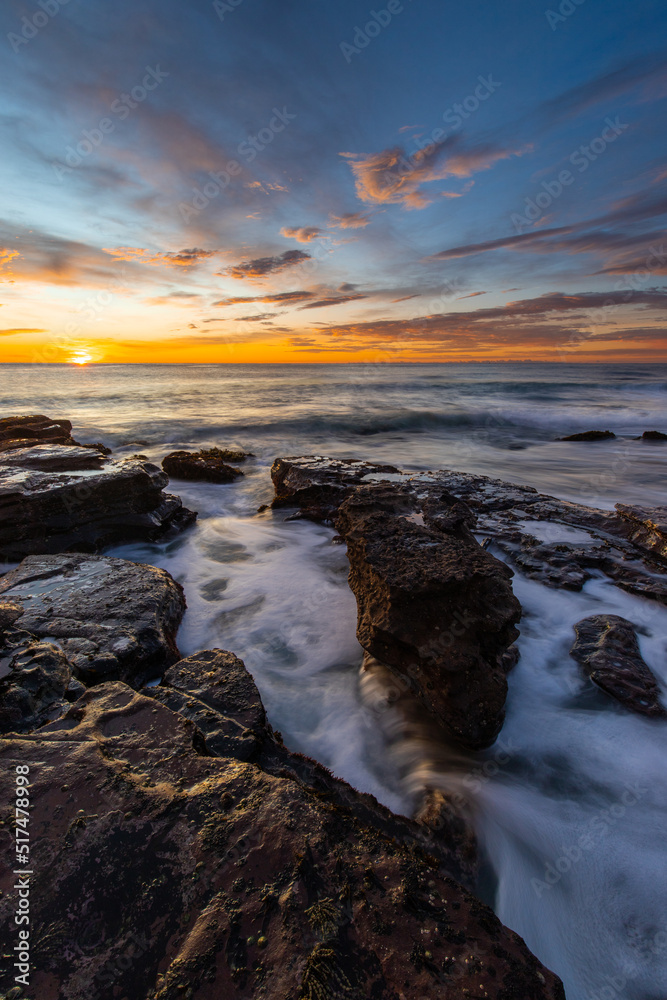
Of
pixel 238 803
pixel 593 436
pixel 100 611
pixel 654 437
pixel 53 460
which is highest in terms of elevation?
pixel 53 460

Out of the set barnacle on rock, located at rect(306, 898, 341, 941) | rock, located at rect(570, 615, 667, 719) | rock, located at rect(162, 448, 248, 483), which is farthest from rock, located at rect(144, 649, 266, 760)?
rock, located at rect(162, 448, 248, 483)

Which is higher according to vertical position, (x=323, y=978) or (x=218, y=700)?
(x=323, y=978)

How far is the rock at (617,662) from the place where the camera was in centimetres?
313

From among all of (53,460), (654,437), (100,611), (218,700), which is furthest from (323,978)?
(654,437)

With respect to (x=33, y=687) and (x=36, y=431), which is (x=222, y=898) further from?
(x=36, y=431)

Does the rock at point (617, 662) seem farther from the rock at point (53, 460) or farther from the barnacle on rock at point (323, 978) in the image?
the rock at point (53, 460)

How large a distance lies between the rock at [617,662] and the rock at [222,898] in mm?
2387

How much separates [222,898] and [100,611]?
102 inches

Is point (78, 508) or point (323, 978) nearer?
point (323, 978)

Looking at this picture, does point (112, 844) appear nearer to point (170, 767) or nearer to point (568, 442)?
point (170, 767)

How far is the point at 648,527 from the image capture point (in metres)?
5.33

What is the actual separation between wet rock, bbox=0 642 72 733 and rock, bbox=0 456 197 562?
3.26 m

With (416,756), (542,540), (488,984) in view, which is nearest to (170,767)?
(488,984)

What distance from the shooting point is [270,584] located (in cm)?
503
